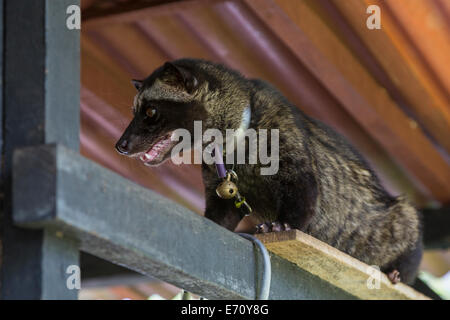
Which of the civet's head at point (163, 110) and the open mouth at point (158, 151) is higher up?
Result: the civet's head at point (163, 110)

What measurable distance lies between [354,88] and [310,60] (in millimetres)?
430

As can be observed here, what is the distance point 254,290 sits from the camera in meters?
3.31

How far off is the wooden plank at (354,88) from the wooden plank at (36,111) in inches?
82.5

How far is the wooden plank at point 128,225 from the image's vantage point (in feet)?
7.17

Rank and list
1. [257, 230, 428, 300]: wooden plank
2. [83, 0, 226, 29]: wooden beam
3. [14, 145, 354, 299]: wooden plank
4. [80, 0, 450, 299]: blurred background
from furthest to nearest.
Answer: [80, 0, 450, 299]: blurred background < [83, 0, 226, 29]: wooden beam < [257, 230, 428, 300]: wooden plank < [14, 145, 354, 299]: wooden plank

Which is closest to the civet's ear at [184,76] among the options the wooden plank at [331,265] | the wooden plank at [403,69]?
the wooden plank at [331,265]

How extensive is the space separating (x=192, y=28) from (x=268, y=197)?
58.2 inches

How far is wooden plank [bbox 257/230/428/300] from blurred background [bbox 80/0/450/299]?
1.15 meters

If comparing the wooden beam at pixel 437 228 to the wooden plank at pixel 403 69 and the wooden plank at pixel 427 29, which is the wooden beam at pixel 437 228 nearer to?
the wooden plank at pixel 403 69

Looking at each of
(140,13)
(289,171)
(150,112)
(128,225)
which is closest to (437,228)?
(289,171)

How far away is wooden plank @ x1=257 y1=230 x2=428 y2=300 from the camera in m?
3.41

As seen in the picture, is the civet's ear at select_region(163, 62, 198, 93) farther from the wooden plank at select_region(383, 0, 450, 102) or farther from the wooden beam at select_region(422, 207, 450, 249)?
the wooden beam at select_region(422, 207, 450, 249)

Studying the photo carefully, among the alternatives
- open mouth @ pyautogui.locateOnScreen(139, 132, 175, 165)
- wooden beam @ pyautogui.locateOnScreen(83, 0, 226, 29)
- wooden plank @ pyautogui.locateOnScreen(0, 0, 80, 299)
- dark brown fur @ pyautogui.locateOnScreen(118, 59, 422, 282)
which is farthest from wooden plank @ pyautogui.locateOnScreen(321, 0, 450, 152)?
wooden plank @ pyautogui.locateOnScreen(0, 0, 80, 299)
